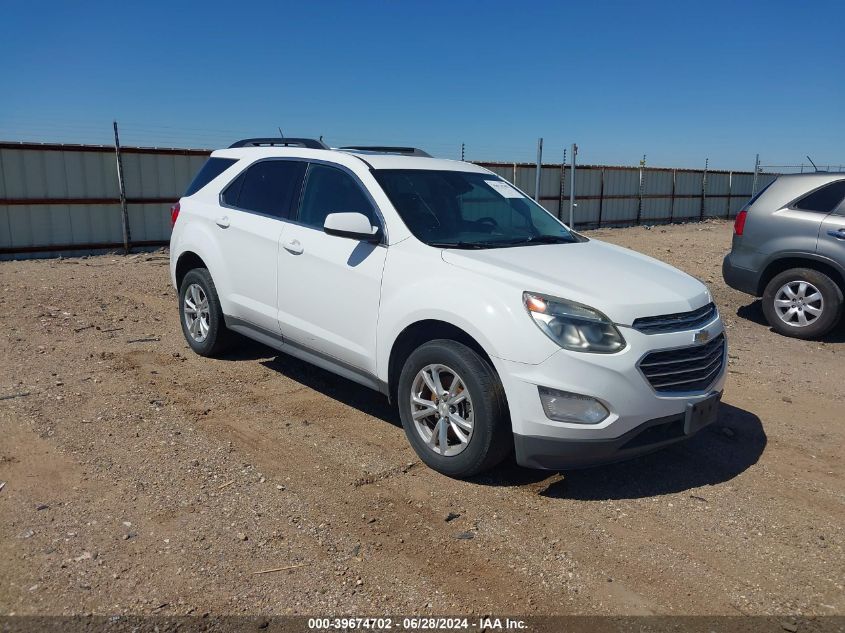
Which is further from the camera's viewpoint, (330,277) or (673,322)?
(330,277)

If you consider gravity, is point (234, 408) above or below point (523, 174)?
below

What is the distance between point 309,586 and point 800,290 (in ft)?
22.1

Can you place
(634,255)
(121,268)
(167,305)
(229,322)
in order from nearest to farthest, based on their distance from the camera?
(634,255) → (229,322) → (167,305) → (121,268)

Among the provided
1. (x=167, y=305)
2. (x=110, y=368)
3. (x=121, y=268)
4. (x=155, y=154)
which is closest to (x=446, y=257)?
(x=110, y=368)

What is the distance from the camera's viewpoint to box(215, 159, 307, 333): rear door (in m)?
5.14

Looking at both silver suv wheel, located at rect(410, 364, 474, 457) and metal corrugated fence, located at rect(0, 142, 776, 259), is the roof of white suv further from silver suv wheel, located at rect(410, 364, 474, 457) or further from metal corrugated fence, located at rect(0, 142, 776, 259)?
metal corrugated fence, located at rect(0, 142, 776, 259)

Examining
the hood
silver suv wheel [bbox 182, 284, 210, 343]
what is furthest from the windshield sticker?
silver suv wheel [bbox 182, 284, 210, 343]

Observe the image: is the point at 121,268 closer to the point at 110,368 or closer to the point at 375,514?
the point at 110,368

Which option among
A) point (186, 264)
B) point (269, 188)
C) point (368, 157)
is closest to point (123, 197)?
point (186, 264)

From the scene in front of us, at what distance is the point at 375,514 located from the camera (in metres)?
3.68

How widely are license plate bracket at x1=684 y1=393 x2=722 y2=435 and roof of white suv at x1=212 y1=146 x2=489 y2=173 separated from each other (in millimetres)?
2390

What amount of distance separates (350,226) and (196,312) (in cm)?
248

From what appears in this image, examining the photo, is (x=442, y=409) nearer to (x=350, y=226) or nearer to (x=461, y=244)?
(x=461, y=244)

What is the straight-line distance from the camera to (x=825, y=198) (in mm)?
7598
